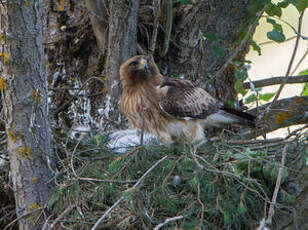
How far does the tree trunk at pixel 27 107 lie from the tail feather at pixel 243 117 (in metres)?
1.97

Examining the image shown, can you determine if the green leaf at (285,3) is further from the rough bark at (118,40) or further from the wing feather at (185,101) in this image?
the rough bark at (118,40)

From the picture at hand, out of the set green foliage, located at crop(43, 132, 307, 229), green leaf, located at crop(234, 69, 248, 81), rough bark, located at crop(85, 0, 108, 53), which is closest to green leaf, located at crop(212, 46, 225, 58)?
green leaf, located at crop(234, 69, 248, 81)

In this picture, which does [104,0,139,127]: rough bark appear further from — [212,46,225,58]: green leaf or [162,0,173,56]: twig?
[212,46,225,58]: green leaf

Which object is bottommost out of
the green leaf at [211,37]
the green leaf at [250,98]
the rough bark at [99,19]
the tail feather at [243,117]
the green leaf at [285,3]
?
the tail feather at [243,117]

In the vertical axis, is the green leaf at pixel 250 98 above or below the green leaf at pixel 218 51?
below

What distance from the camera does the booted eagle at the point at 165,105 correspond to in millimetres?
4906

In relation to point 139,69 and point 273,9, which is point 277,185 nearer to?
point 273,9

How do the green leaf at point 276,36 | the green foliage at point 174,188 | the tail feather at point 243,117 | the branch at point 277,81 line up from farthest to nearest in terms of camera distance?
the branch at point 277,81 → the tail feather at point 243,117 → the green leaf at point 276,36 → the green foliage at point 174,188

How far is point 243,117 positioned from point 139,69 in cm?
112

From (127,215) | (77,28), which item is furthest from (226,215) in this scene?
(77,28)

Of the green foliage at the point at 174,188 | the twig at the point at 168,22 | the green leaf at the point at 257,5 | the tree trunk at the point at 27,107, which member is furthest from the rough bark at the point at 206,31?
the tree trunk at the point at 27,107

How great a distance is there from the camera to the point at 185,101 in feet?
16.2

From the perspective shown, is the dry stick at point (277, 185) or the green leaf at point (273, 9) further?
the green leaf at point (273, 9)

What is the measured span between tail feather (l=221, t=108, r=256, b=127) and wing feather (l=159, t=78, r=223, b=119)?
144 mm
